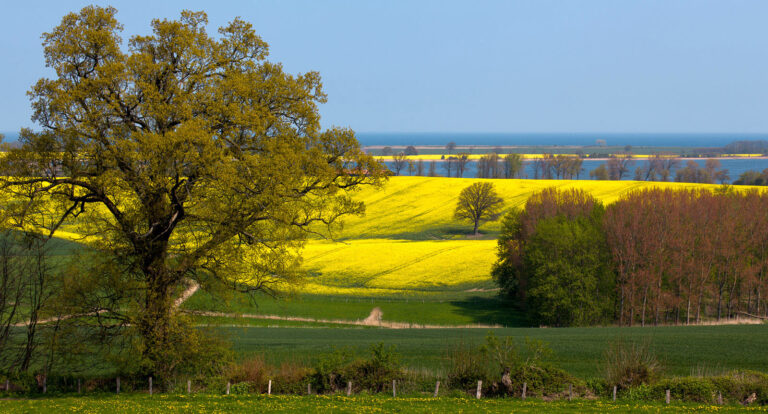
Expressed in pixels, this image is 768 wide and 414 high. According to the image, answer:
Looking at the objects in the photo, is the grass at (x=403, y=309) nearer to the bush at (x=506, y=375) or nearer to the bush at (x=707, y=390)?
the bush at (x=506, y=375)

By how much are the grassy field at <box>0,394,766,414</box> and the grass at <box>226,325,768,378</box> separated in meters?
4.34

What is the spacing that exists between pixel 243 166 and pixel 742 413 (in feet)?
47.9

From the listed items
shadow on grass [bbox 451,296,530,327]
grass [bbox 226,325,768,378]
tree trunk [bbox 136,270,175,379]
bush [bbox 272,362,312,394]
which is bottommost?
shadow on grass [bbox 451,296,530,327]

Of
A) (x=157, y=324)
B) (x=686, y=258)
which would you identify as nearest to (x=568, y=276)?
(x=686, y=258)

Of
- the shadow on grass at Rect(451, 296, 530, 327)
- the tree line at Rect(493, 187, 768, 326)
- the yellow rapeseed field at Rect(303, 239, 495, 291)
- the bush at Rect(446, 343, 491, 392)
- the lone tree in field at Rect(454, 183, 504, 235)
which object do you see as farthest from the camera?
the lone tree in field at Rect(454, 183, 504, 235)

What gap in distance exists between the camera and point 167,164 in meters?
18.4

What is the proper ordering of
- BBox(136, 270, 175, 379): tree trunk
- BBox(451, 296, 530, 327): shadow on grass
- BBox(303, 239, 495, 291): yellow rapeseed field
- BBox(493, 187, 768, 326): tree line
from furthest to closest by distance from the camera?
BBox(303, 239, 495, 291): yellow rapeseed field
BBox(493, 187, 768, 326): tree line
BBox(451, 296, 530, 327): shadow on grass
BBox(136, 270, 175, 379): tree trunk

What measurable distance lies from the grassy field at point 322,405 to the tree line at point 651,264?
29.5 m

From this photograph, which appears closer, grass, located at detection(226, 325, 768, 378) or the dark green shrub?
the dark green shrub

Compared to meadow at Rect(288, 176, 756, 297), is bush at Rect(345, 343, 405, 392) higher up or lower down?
higher up

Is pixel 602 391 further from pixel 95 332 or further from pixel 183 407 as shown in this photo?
pixel 95 332

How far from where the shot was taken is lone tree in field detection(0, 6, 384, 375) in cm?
1898

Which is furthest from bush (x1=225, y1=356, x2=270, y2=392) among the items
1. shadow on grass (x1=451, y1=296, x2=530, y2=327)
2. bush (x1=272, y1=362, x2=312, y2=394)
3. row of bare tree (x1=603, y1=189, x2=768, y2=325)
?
row of bare tree (x1=603, y1=189, x2=768, y2=325)

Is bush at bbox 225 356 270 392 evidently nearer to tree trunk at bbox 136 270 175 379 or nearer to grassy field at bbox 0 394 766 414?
grassy field at bbox 0 394 766 414
